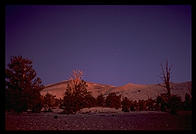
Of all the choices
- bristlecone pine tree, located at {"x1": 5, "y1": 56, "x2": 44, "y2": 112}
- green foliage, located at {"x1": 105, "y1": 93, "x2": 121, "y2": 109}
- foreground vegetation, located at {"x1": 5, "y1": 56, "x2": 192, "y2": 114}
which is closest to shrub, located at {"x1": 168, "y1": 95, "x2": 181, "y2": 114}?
foreground vegetation, located at {"x1": 5, "y1": 56, "x2": 192, "y2": 114}

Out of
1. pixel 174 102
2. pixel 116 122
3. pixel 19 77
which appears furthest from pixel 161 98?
pixel 19 77

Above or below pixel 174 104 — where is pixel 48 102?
below

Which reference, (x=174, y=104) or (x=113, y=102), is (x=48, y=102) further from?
(x=174, y=104)

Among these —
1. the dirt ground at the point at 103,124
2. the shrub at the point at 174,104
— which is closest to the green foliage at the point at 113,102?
the shrub at the point at 174,104

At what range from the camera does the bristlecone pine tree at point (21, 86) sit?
11.5m

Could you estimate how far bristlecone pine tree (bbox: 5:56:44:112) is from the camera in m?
11.5

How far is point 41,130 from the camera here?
929 centimetres

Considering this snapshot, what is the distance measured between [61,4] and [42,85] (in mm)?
4257

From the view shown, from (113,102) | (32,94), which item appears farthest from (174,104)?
(32,94)

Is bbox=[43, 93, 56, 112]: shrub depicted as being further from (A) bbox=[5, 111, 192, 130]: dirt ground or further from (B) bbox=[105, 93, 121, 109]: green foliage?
(B) bbox=[105, 93, 121, 109]: green foliage

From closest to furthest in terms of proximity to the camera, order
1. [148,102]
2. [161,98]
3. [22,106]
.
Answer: [22,106]
[161,98]
[148,102]

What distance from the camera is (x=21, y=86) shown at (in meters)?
12.1

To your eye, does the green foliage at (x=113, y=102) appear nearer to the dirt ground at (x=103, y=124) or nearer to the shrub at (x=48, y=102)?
the shrub at (x=48, y=102)

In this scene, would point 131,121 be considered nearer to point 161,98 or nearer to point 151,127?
point 151,127
